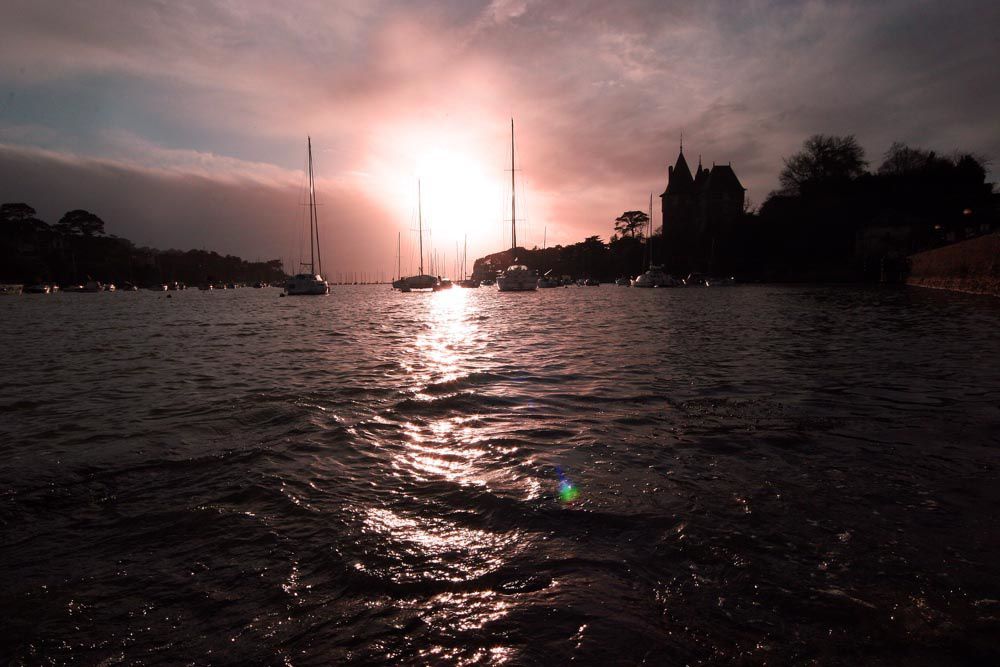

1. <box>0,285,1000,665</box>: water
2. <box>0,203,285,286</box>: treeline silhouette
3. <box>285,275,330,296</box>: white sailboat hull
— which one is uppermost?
<box>0,203,285,286</box>: treeline silhouette

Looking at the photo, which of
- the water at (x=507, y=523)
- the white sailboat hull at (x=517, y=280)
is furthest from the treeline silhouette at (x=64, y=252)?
the water at (x=507, y=523)

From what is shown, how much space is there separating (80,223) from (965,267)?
172 meters

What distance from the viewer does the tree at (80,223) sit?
435 ft

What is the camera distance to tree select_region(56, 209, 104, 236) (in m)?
133

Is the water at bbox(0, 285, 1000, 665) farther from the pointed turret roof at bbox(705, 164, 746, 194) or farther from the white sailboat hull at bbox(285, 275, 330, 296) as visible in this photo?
the pointed turret roof at bbox(705, 164, 746, 194)

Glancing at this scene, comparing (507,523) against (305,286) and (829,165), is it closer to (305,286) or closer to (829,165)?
(305,286)

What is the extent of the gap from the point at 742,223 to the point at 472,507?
112 meters

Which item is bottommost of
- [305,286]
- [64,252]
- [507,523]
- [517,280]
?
[507,523]

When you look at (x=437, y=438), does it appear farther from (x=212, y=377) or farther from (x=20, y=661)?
(x=212, y=377)

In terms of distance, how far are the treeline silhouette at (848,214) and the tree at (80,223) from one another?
12108cm

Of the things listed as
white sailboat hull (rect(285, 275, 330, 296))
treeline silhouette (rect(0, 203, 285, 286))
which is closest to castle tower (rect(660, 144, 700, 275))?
white sailboat hull (rect(285, 275, 330, 296))

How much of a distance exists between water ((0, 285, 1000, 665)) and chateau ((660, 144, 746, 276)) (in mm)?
A: 105376

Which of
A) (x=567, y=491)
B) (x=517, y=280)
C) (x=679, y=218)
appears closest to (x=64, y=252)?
(x=517, y=280)

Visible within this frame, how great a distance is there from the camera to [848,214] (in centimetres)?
9169
